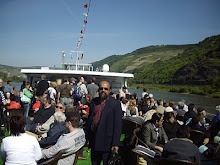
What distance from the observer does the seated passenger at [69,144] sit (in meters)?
2.93

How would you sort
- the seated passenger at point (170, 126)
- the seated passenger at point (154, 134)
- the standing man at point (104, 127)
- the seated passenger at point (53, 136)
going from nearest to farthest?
the standing man at point (104, 127)
the seated passenger at point (53, 136)
the seated passenger at point (154, 134)
the seated passenger at point (170, 126)

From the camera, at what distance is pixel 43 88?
A: 7801mm

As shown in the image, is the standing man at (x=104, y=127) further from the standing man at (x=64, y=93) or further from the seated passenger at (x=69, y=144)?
the standing man at (x=64, y=93)

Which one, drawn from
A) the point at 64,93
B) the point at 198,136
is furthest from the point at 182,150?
the point at 64,93

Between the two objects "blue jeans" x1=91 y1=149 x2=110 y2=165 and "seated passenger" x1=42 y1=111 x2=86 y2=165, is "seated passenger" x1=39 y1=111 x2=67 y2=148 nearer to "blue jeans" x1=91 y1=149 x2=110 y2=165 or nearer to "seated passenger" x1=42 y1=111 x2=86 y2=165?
"seated passenger" x1=42 y1=111 x2=86 y2=165

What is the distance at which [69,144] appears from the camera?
2.96 m

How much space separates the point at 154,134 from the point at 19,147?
222 cm

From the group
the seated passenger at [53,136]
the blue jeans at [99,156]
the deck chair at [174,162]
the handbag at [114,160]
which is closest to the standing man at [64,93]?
the seated passenger at [53,136]

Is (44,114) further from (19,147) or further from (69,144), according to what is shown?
(19,147)

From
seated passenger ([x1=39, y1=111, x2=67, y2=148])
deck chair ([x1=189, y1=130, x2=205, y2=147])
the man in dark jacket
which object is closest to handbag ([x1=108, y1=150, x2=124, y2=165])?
seated passenger ([x1=39, y1=111, x2=67, y2=148])

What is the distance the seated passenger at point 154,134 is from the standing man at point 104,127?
1.05 metres

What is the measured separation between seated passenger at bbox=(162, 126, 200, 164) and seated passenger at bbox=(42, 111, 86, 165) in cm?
108

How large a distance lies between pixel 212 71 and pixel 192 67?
9865mm

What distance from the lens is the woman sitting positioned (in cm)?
262
